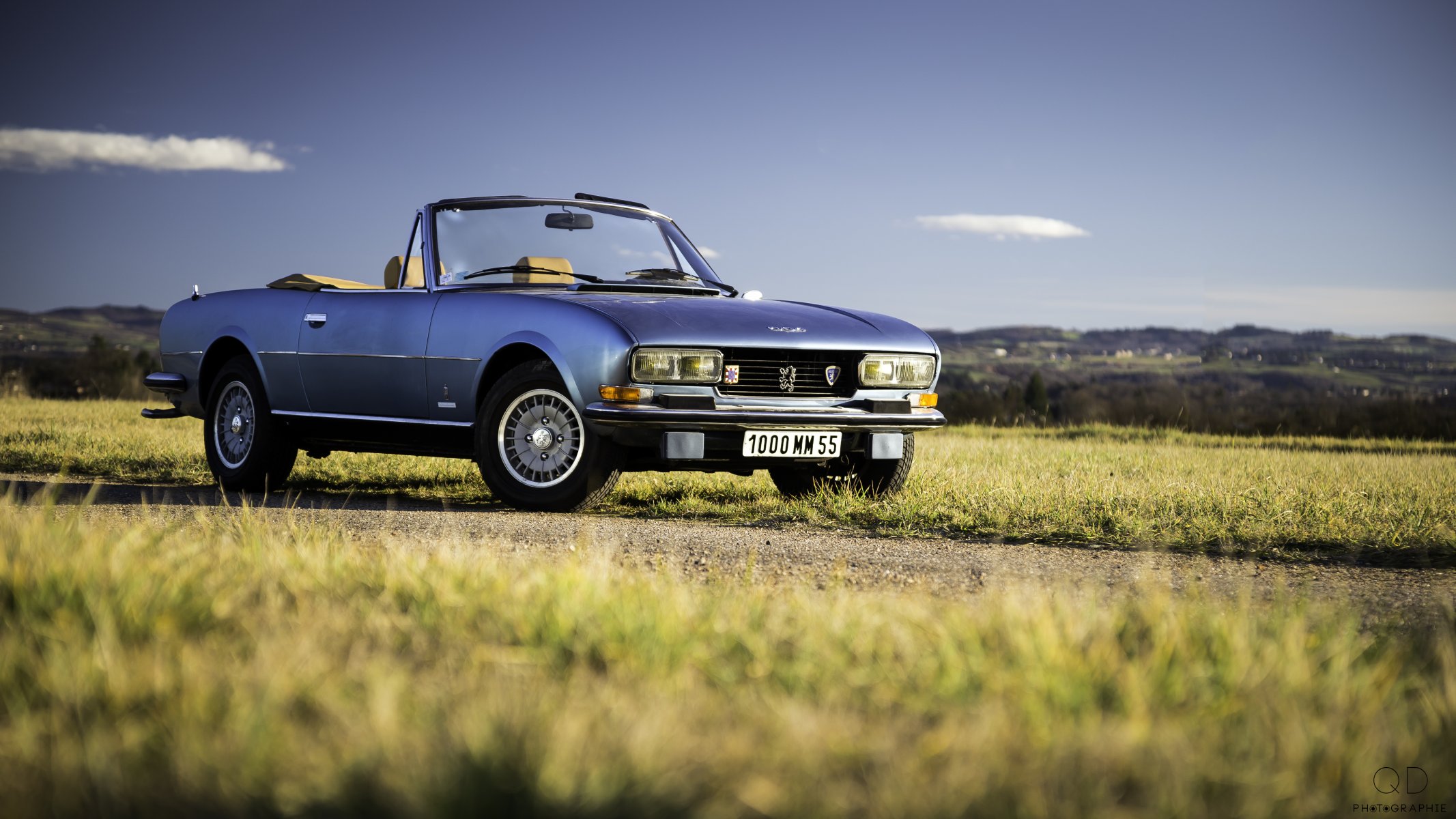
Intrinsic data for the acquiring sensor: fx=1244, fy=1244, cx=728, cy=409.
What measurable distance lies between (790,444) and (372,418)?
260 cm

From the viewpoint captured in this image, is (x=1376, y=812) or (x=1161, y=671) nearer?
(x=1376, y=812)

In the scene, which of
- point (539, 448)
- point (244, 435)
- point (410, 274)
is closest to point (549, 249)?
point (410, 274)

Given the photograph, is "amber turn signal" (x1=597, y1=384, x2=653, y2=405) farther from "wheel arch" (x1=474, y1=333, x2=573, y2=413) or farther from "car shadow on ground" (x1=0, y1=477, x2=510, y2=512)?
"car shadow on ground" (x1=0, y1=477, x2=510, y2=512)

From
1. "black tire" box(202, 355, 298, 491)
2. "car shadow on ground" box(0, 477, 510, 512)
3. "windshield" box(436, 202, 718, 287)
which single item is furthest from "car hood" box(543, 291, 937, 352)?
"black tire" box(202, 355, 298, 491)

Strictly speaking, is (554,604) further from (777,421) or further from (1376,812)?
(777,421)

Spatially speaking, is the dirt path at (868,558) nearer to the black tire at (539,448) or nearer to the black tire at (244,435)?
the black tire at (539,448)

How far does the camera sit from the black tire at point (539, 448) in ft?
21.4

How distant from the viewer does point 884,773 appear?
2.06m

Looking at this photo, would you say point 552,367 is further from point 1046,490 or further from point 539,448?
point 1046,490

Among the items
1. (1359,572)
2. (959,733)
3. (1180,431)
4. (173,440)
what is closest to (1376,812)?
(959,733)

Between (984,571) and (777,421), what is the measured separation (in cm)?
202

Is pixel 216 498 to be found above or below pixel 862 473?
below

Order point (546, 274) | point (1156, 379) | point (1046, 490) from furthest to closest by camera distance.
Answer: point (1156, 379) → point (1046, 490) → point (546, 274)

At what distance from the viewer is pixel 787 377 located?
6738 mm
